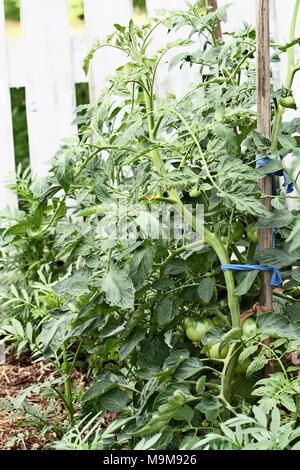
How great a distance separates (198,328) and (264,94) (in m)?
0.47

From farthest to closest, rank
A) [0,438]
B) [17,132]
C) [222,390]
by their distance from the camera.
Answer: [17,132] → [0,438] → [222,390]

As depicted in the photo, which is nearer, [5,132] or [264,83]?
[264,83]

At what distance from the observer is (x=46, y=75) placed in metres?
2.71

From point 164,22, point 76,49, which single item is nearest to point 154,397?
point 164,22

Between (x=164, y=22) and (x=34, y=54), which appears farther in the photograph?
(x=34, y=54)

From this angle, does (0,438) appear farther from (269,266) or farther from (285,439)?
(285,439)

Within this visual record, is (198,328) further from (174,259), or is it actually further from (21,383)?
(21,383)

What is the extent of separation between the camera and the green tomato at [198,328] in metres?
1.27

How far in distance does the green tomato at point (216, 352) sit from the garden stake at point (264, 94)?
0.09 meters

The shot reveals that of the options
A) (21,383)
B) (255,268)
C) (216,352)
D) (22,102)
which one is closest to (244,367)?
(216,352)

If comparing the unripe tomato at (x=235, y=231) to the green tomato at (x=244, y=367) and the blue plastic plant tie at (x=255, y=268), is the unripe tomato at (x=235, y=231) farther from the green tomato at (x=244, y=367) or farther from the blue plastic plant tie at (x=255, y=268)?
the green tomato at (x=244, y=367)

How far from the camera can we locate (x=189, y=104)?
1.35 m

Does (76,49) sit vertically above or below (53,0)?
below
